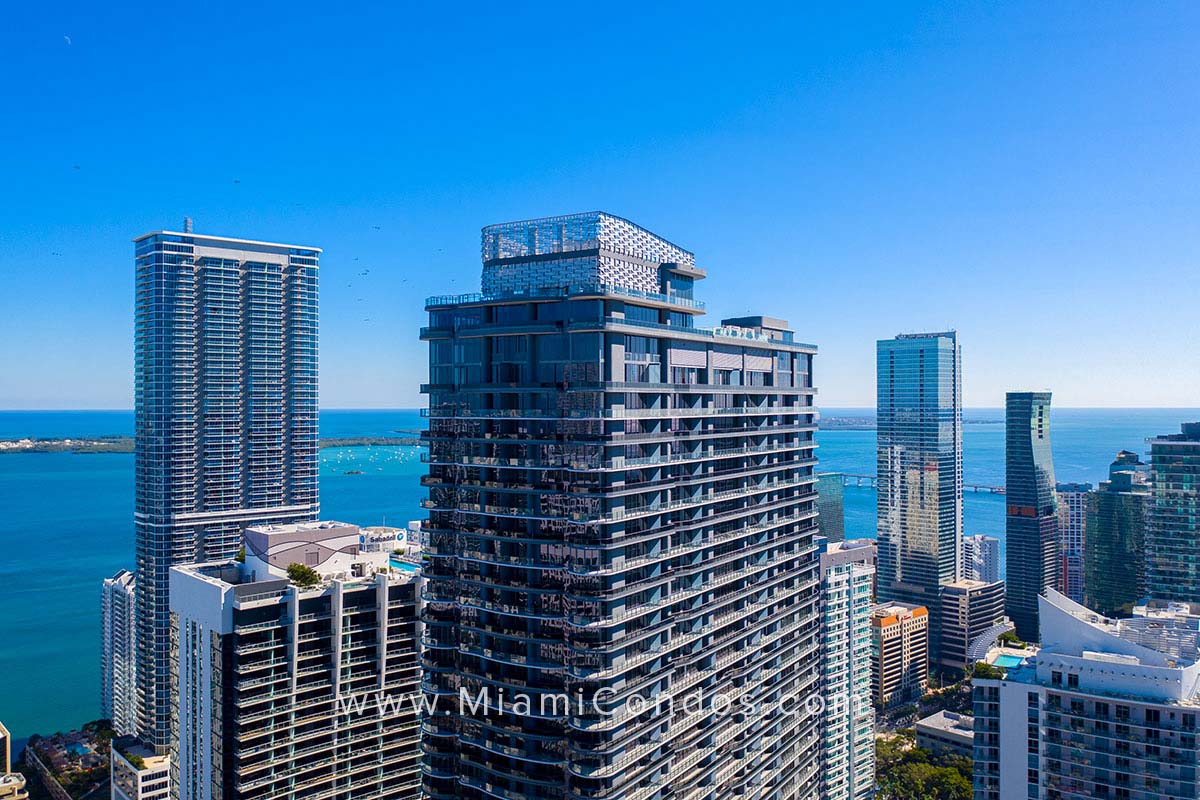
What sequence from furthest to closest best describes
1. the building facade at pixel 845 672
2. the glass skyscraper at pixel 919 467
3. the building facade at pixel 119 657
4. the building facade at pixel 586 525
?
the glass skyscraper at pixel 919 467 → the building facade at pixel 119 657 → the building facade at pixel 845 672 → the building facade at pixel 586 525

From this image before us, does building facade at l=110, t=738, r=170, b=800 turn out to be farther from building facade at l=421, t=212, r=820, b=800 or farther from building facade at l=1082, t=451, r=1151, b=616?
building facade at l=1082, t=451, r=1151, b=616

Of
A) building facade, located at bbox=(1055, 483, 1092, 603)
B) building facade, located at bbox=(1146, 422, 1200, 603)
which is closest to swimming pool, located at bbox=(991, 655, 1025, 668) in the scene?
building facade, located at bbox=(1146, 422, 1200, 603)

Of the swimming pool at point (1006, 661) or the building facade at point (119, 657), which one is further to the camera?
the building facade at point (119, 657)

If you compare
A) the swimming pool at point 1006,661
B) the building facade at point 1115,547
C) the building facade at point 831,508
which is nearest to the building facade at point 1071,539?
the building facade at point 1115,547

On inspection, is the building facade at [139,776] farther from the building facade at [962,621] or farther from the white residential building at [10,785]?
the building facade at [962,621]

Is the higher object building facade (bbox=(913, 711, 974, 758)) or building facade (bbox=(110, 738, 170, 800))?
building facade (bbox=(110, 738, 170, 800))

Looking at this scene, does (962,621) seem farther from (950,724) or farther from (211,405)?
(211,405)
